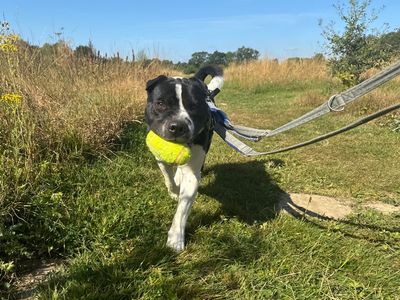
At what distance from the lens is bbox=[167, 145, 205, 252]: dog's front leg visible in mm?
2523

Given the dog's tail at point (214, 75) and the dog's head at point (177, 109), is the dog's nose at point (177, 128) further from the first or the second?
the dog's tail at point (214, 75)

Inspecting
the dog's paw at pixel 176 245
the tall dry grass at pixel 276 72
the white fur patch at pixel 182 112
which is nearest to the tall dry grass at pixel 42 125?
the dog's paw at pixel 176 245

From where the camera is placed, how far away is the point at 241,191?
3811 millimetres

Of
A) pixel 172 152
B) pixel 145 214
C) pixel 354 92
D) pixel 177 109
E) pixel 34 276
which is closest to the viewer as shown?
pixel 354 92

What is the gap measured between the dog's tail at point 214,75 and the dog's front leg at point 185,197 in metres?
1.13

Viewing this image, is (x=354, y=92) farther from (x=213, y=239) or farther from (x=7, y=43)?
(x=7, y=43)

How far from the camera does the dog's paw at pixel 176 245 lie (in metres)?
2.47

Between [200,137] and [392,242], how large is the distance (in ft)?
4.99

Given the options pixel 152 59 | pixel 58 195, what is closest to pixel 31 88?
pixel 58 195

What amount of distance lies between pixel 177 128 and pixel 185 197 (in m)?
0.45

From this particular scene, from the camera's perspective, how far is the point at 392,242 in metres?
2.86

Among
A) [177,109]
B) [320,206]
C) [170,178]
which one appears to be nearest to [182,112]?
[177,109]

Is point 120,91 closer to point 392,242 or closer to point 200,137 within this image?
point 200,137

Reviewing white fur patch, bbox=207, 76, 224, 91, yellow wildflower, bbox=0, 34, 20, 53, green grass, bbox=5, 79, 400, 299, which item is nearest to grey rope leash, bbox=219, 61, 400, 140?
green grass, bbox=5, 79, 400, 299
